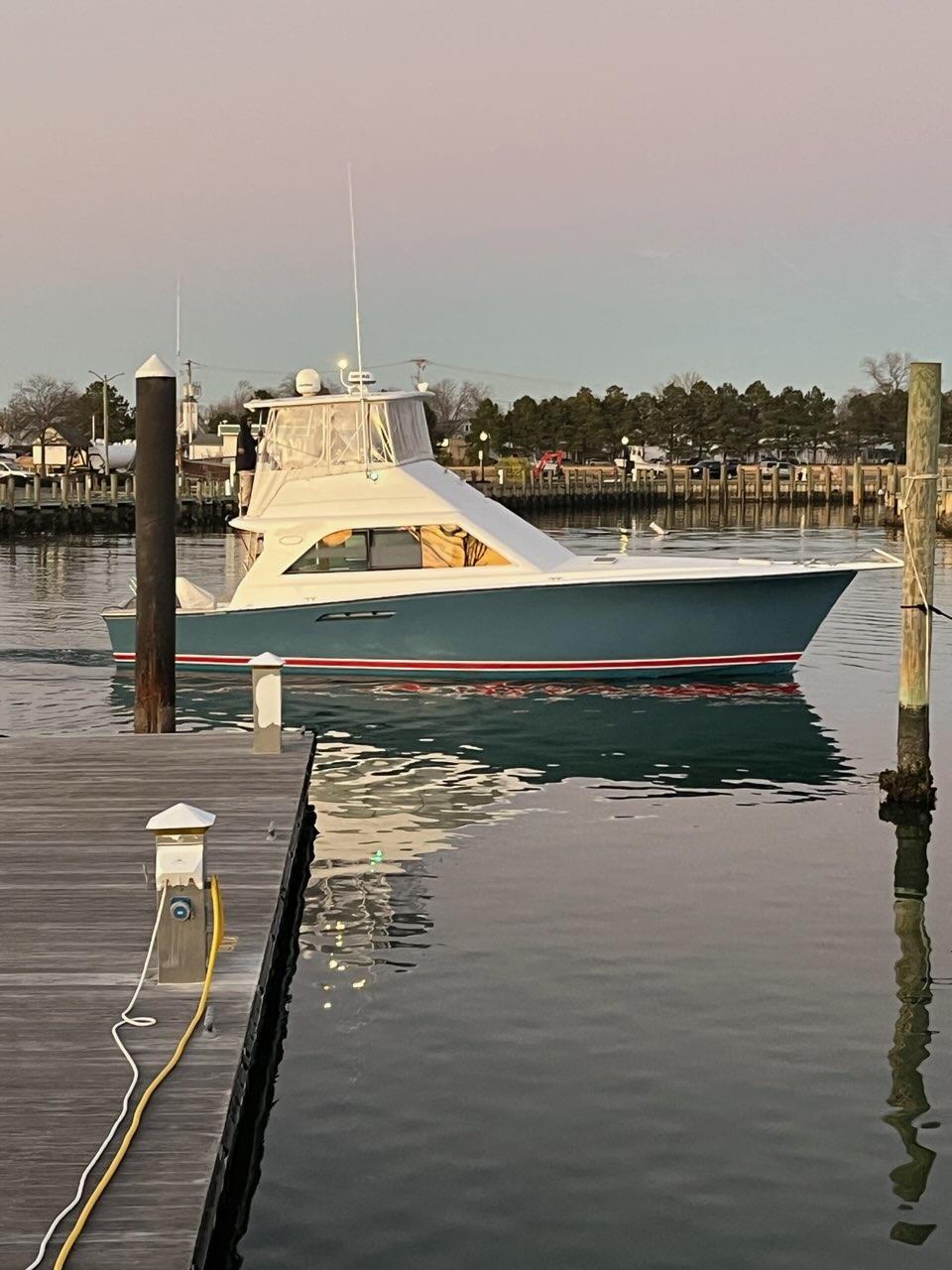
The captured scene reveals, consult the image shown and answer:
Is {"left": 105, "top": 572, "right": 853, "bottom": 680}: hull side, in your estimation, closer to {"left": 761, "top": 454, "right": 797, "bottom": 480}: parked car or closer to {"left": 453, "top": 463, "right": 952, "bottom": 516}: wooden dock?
{"left": 453, "top": 463, "right": 952, "bottom": 516}: wooden dock

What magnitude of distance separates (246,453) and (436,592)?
357 centimetres

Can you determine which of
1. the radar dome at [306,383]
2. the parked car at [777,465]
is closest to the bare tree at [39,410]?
the parked car at [777,465]

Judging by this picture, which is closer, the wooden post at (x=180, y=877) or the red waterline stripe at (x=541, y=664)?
the wooden post at (x=180, y=877)

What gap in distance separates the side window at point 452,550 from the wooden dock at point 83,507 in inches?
1501

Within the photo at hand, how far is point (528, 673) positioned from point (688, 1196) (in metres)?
13.7

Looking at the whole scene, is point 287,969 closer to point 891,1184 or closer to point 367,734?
point 891,1184

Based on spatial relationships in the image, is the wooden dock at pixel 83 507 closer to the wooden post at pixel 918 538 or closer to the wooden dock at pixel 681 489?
the wooden dock at pixel 681 489

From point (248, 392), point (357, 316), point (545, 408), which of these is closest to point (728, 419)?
point (545, 408)

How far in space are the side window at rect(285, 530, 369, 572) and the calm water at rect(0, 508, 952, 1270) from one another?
3.01m

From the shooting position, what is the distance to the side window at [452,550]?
776 inches

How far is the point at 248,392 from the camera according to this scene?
541 ft

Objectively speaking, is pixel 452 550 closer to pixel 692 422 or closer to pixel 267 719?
pixel 267 719

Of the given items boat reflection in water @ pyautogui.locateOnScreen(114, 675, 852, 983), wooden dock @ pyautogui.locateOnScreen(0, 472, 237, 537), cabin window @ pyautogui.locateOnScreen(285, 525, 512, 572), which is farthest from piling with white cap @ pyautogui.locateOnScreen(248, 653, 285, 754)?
wooden dock @ pyautogui.locateOnScreen(0, 472, 237, 537)

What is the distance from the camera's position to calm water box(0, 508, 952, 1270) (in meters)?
6.45
